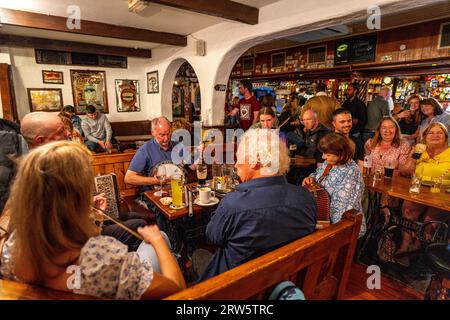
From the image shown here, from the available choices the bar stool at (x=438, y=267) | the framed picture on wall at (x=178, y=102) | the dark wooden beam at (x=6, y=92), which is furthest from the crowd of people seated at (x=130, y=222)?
the framed picture on wall at (x=178, y=102)

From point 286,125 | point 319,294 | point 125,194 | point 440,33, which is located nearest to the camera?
point 319,294

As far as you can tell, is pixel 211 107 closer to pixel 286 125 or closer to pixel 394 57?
pixel 286 125

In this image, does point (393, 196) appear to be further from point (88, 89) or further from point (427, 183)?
point (88, 89)

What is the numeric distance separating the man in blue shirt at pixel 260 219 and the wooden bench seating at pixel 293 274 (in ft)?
0.43

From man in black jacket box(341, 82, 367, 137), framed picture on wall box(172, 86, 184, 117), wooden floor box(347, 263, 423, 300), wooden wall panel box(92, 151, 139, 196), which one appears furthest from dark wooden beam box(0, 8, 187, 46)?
wooden floor box(347, 263, 423, 300)

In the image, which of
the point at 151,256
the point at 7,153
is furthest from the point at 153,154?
the point at 151,256

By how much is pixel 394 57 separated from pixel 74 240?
19.4 ft

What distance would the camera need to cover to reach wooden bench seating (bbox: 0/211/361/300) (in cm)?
83

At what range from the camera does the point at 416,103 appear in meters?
5.11

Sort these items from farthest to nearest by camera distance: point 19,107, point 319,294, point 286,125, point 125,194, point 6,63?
point 19,107, point 6,63, point 286,125, point 125,194, point 319,294

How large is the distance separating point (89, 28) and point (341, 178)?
4.81 metres

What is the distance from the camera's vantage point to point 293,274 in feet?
3.63

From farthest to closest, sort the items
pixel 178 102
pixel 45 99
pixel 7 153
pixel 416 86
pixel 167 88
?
1. pixel 178 102
2. pixel 167 88
3. pixel 45 99
4. pixel 416 86
5. pixel 7 153
